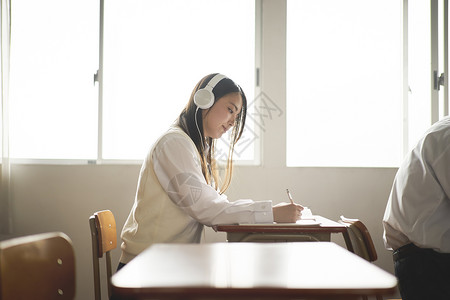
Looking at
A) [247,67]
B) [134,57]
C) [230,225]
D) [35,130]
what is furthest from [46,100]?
[230,225]

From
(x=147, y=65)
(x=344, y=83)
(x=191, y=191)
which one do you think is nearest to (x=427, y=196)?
(x=191, y=191)

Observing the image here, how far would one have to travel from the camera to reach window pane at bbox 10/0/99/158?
9.29 ft

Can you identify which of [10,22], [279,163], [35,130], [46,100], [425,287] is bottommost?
[425,287]

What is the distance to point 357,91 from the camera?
3.02 meters

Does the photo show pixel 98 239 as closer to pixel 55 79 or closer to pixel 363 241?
pixel 363 241

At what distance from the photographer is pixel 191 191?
1.63m

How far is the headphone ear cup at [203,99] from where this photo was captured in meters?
1.86

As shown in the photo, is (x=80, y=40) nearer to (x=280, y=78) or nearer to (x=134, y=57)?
(x=134, y=57)

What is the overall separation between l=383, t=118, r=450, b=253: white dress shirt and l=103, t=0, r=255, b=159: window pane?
1516mm

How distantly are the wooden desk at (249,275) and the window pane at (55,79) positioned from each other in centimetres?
200

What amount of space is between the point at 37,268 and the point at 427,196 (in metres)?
1.36

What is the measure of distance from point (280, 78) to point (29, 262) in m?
2.26

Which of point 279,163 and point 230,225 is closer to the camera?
point 230,225

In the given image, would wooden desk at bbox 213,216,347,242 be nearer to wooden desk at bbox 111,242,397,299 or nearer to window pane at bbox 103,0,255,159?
wooden desk at bbox 111,242,397,299
